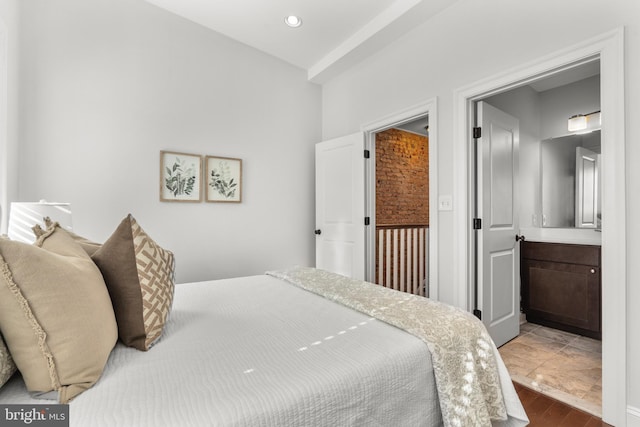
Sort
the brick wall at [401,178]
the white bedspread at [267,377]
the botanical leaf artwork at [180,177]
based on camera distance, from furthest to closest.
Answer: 1. the brick wall at [401,178]
2. the botanical leaf artwork at [180,177]
3. the white bedspread at [267,377]

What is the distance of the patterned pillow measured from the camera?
2.52 feet

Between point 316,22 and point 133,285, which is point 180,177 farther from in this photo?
point 133,285

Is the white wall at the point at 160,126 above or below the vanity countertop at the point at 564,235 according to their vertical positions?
above

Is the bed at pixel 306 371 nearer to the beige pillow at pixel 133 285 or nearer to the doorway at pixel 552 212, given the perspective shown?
the beige pillow at pixel 133 285

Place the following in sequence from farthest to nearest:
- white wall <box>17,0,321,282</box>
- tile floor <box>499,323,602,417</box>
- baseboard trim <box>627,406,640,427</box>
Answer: white wall <box>17,0,321,282</box> → tile floor <box>499,323,602,417</box> → baseboard trim <box>627,406,640,427</box>

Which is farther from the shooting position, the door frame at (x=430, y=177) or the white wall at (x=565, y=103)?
the white wall at (x=565, y=103)

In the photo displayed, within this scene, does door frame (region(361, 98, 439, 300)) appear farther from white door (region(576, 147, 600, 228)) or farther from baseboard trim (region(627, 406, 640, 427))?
white door (region(576, 147, 600, 228))

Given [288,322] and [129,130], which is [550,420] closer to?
[288,322]

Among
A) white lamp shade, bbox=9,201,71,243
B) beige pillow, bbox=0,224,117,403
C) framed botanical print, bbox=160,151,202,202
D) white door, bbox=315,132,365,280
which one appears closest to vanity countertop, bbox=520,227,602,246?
white door, bbox=315,132,365,280

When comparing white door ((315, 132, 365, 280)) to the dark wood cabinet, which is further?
white door ((315, 132, 365, 280))

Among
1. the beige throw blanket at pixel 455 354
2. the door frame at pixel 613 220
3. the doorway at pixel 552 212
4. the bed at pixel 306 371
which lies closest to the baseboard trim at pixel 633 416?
the door frame at pixel 613 220

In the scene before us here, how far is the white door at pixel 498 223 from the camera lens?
2578 mm

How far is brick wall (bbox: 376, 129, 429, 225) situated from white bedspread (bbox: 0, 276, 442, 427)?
3.19 meters

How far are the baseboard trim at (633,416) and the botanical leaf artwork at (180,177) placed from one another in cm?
350
